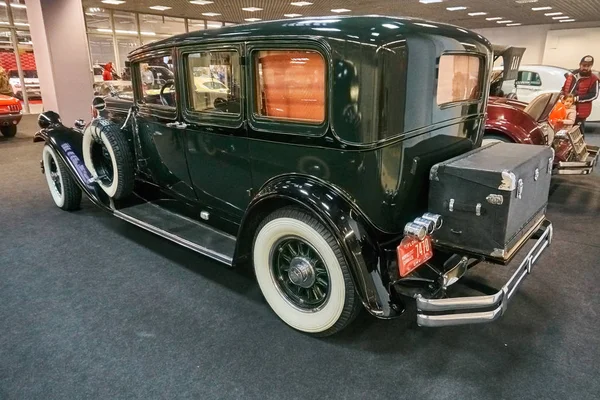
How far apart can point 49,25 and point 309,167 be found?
793 centimetres

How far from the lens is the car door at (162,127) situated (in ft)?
10.1

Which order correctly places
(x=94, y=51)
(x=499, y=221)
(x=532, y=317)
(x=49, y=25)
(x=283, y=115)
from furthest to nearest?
(x=94, y=51), (x=49, y=25), (x=532, y=317), (x=283, y=115), (x=499, y=221)

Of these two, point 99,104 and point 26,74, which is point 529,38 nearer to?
point 26,74

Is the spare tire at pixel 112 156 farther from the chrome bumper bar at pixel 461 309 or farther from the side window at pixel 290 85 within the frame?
the chrome bumper bar at pixel 461 309

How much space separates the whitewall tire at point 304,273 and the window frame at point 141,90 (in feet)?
4.00

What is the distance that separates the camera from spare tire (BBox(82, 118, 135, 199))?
3.39 m

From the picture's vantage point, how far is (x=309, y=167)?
229 cm

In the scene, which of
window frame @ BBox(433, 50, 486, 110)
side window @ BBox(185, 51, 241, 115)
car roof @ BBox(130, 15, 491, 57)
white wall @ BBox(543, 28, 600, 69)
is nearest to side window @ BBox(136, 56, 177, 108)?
side window @ BBox(185, 51, 241, 115)

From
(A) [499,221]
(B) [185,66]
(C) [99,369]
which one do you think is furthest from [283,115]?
(C) [99,369]

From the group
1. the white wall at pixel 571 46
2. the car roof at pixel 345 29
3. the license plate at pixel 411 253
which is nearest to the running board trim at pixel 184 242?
the license plate at pixel 411 253

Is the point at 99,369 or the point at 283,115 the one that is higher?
the point at 283,115

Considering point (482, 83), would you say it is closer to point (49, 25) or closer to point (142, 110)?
point (142, 110)

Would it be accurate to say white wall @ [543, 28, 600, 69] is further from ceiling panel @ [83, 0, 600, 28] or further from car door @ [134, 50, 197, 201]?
car door @ [134, 50, 197, 201]

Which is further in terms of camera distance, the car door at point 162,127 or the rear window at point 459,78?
the car door at point 162,127
